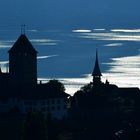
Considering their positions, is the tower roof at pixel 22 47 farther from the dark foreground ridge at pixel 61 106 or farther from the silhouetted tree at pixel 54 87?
the silhouetted tree at pixel 54 87

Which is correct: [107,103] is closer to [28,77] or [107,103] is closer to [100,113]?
[100,113]

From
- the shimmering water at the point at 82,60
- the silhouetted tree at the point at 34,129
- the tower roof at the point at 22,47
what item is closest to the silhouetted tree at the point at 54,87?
the tower roof at the point at 22,47

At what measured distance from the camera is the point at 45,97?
46.7 metres

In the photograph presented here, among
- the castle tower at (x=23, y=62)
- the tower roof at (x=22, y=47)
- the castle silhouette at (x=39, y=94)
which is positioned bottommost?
the castle silhouette at (x=39, y=94)

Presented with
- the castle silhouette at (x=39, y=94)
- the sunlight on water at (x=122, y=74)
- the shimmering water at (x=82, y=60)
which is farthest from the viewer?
the shimmering water at (x=82, y=60)

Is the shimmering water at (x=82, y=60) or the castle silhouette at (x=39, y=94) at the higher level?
the shimmering water at (x=82, y=60)

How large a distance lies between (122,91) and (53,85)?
144 inches

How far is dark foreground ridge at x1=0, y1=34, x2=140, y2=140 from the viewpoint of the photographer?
128ft

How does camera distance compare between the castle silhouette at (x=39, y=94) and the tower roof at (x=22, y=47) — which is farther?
the tower roof at (x=22, y=47)

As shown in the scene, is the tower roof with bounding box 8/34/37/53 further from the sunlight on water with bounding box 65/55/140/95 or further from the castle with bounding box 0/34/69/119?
the sunlight on water with bounding box 65/55/140/95

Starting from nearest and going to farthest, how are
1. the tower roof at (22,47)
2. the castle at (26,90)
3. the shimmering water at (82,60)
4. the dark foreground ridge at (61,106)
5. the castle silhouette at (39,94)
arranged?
1. the dark foreground ridge at (61,106)
2. the castle silhouette at (39,94)
3. the castle at (26,90)
4. the tower roof at (22,47)
5. the shimmering water at (82,60)

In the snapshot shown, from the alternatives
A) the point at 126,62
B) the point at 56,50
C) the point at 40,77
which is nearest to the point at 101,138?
the point at 40,77

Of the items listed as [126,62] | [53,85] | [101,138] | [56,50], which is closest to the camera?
[101,138]

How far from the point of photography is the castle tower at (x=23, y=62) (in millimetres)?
49875
